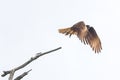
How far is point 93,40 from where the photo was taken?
654 cm

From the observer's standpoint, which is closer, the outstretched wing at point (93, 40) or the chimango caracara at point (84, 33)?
the chimango caracara at point (84, 33)

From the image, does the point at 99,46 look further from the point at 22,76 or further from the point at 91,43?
the point at 22,76

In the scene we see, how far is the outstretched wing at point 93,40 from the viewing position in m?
6.49

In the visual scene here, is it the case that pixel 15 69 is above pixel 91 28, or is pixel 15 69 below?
above

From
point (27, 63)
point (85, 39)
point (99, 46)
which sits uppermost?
point (27, 63)

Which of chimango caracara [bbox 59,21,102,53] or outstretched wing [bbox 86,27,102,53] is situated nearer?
chimango caracara [bbox 59,21,102,53]

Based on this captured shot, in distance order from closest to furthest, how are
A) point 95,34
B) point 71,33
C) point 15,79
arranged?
point 15,79
point 71,33
point 95,34

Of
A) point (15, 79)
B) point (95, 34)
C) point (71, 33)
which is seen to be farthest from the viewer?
point (95, 34)

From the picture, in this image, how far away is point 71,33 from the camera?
20.5ft

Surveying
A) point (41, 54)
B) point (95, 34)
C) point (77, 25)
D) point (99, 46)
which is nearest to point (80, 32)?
point (77, 25)

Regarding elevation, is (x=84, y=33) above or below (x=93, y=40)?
above

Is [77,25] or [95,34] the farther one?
[95,34]

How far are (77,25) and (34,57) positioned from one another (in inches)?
73.0

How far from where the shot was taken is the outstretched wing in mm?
6492
